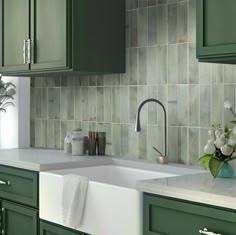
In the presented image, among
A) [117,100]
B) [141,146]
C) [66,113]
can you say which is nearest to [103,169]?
[141,146]

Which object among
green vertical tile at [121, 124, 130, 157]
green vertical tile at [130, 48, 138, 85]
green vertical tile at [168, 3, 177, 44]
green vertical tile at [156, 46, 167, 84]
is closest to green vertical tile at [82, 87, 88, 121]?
green vertical tile at [121, 124, 130, 157]

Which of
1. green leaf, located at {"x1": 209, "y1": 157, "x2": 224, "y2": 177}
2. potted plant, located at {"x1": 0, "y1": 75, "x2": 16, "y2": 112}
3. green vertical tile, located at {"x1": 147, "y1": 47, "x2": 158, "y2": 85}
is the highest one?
green vertical tile, located at {"x1": 147, "y1": 47, "x2": 158, "y2": 85}

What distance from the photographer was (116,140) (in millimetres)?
3584

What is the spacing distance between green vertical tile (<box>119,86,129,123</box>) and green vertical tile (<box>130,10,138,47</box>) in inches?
11.6

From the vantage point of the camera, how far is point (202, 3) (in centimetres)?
246

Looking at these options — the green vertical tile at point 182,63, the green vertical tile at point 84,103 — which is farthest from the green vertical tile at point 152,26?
the green vertical tile at point 84,103

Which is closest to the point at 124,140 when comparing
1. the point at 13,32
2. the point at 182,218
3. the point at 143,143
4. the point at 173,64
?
the point at 143,143

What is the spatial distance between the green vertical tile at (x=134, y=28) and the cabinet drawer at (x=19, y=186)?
104cm

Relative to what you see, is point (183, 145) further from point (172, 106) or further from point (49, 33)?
point (49, 33)

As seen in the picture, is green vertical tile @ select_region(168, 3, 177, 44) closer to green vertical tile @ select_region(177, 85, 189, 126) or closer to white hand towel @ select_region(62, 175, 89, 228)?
green vertical tile @ select_region(177, 85, 189, 126)

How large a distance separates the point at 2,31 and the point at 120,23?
0.94m

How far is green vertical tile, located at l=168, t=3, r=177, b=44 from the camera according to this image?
10.3 feet

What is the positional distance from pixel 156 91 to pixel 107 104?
49 cm

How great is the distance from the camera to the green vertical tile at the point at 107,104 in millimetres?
3627
